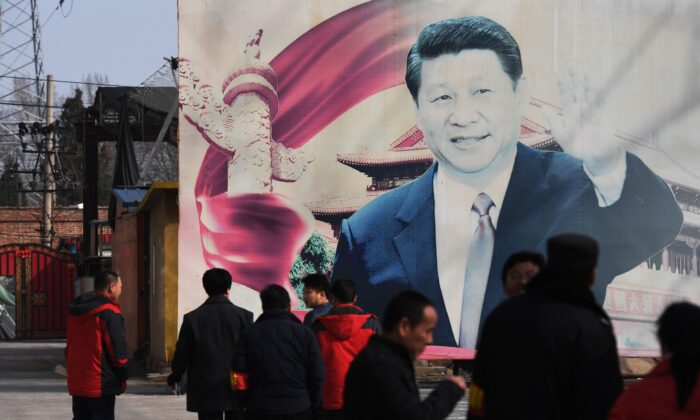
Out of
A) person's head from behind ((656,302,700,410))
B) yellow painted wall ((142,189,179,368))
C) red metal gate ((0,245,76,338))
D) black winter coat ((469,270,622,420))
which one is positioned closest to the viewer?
person's head from behind ((656,302,700,410))

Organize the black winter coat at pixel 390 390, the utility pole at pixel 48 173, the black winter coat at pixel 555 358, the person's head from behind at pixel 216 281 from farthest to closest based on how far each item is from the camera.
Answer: the utility pole at pixel 48 173 < the person's head from behind at pixel 216 281 < the black winter coat at pixel 390 390 < the black winter coat at pixel 555 358

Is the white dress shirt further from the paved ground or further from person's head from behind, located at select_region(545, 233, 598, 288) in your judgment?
person's head from behind, located at select_region(545, 233, 598, 288)

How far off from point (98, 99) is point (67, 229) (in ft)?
74.8

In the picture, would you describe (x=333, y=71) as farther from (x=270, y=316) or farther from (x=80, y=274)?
(x=80, y=274)

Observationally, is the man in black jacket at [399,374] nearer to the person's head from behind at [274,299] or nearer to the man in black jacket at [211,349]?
the person's head from behind at [274,299]

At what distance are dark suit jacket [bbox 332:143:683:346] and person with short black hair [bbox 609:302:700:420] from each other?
14.0 metres

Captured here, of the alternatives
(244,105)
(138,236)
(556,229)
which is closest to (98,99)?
(138,236)

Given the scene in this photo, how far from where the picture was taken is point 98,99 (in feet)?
104

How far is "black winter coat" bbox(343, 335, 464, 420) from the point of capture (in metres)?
5.08

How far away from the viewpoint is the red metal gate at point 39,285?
38469 mm

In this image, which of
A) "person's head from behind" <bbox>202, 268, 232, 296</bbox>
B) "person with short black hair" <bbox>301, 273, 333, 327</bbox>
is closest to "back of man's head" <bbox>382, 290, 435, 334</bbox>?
"person's head from behind" <bbox>202, 268, 232, 296</bbox>

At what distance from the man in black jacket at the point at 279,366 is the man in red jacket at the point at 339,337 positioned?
41 cm

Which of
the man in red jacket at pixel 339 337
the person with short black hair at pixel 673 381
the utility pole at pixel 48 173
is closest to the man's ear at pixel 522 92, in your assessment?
the man in red jacket at pixel 339 337

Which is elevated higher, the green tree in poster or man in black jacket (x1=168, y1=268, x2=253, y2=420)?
the green tree in poster
